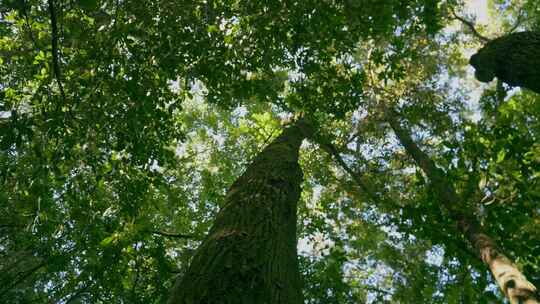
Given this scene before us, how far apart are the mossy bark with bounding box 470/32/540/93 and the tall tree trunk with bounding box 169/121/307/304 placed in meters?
2.50

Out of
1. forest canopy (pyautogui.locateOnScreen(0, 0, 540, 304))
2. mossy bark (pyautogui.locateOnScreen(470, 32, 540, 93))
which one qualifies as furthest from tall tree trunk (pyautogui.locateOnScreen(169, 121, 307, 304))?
mossy bark (pyautogui.locateOnScreen(470, 32, 540, 93))

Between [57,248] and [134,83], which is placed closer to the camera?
[134,83]

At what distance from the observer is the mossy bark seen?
3844 mm

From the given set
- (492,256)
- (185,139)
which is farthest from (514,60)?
(185,139)

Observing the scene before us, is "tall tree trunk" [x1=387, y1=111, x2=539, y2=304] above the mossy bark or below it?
below

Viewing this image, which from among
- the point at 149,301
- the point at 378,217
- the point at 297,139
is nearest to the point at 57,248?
the point at 149,301

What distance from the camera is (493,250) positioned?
519cm

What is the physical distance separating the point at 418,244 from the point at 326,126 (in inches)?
205

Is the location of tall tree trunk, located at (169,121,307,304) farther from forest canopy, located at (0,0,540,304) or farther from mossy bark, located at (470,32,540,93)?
mossy bark, located at (470,32,540,93)

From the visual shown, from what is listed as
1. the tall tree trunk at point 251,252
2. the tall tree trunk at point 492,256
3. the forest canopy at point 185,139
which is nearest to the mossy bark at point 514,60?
the forest canopy at point 185,139

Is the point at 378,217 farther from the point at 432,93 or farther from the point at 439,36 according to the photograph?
the point at 439,36

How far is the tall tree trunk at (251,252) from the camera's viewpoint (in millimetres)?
2225

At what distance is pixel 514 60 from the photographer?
4.03 meters

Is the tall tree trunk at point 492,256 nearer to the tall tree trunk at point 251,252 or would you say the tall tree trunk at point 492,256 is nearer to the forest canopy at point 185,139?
the forest canopy at point 185,139
